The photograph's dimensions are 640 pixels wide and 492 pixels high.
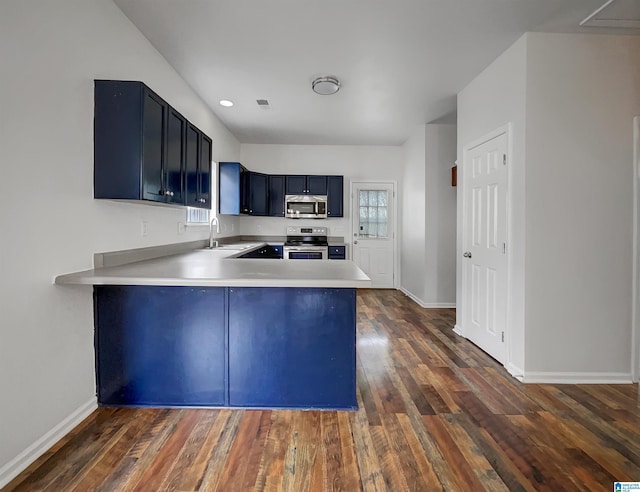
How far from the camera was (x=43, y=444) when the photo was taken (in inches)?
67.9

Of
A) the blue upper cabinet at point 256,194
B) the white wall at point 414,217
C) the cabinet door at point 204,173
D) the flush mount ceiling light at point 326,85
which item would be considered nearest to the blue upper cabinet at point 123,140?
the cabinet door at point 204,173

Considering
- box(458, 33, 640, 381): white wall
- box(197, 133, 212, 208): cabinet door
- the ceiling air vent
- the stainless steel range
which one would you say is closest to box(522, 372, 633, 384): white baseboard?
box(458, 33, 640, 381): white wall

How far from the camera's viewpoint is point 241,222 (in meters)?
6.12

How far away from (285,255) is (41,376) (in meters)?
4.01

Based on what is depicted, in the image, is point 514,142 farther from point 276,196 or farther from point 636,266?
point 276,196

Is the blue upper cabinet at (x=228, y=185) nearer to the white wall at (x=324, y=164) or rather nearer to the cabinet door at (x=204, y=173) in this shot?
the cabinet door at (x=204, y=173)

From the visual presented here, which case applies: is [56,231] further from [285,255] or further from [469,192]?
[285,255]

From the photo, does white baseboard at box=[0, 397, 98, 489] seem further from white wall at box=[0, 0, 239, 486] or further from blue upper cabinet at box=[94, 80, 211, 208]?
blue upper cabinet at box=[94, 80, 211, 208]

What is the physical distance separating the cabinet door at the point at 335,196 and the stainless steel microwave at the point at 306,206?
4.0 inches

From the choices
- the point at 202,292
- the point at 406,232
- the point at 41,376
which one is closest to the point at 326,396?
the point at 202,292

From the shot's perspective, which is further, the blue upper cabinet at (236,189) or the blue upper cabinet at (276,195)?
the blue upper cabinet at (276,195)

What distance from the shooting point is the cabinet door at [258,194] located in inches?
219

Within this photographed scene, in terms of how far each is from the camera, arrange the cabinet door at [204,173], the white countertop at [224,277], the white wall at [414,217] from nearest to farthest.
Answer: the white countertop at [224,277] → the cabinet door at [204,173] → the white wall at [414,217]

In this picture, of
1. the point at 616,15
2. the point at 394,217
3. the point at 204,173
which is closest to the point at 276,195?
the point at 394,217
